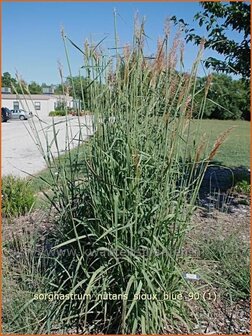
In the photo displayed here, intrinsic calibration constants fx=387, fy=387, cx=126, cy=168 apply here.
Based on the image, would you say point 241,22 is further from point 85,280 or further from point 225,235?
point 85,280

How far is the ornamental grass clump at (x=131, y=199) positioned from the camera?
2166mm

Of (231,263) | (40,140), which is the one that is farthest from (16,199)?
(231,263)

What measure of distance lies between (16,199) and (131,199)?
2.56 meters

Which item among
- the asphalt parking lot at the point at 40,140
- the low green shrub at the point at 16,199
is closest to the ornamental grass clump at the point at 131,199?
the asphalt parking lot at the point at 40,140

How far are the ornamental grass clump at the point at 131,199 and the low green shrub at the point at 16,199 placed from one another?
2.08 m

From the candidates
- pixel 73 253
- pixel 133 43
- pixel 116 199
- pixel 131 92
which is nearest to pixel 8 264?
pixel 73 253

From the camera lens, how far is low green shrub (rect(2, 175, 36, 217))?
4309 mm

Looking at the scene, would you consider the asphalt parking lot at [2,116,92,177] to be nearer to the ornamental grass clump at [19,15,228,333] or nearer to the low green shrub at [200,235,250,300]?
the ornamental grass clump at [19,15,228,333]

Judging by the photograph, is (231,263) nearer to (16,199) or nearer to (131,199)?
(131,199)

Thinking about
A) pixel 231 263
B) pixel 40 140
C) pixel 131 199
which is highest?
pixel 40 140

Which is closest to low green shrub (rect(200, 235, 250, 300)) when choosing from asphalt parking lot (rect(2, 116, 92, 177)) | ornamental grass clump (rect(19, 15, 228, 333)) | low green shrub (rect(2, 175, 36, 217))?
ornamental grass clump (rect(19, 15, 228, 333))

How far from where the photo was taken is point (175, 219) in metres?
2.24

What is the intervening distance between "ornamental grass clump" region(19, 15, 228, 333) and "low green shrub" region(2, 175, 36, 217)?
2078 mm

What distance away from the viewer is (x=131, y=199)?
2.17 metres
